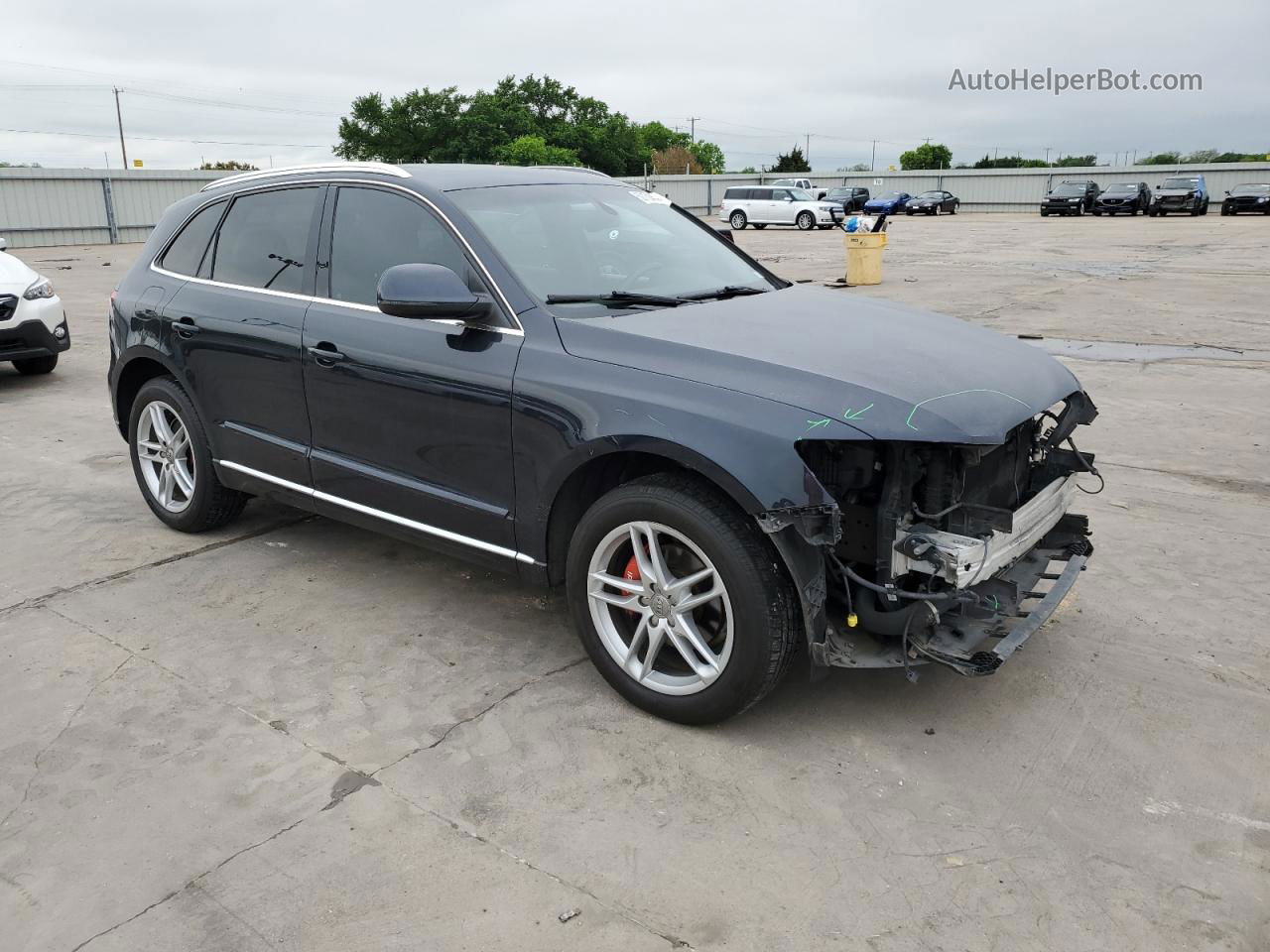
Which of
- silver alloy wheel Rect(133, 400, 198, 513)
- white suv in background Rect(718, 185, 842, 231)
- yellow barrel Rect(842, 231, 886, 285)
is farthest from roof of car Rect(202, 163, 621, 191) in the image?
white suv in background Rect(718, 185, 842, 231)

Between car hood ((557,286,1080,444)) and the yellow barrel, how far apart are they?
525 inches

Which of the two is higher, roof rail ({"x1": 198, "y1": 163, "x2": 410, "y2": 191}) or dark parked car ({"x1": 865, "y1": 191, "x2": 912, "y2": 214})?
dark parked car ({"x1": 865, "y1": 191, "x2": 912, "y2": 214})

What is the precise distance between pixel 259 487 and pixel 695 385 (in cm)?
250

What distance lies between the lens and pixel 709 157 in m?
140

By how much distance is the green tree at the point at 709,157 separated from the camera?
134125mm

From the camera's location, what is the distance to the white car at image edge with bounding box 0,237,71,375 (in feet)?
29.8

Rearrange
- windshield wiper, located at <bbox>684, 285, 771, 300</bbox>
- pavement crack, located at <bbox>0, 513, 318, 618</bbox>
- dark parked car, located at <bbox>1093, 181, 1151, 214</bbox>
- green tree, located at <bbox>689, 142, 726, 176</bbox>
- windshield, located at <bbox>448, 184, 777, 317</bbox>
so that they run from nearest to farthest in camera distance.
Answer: windshield, located at <bbox>448, 184, 777, 317</bbox> < windshield wiper, located at <bbox>684, 285, 771, 300</bbox> < pavement crack, located at <bbox>0, 513, 318, 618</bbox> < dark parked car, located at <bbox>1093, 181, 1151, 214</bbox> < green tree, located at <bbox>689, 142, 726, 176</bbox>

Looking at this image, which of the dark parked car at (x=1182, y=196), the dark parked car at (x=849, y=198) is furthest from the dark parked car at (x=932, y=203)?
the dark parked car at (x=1182, y=196)

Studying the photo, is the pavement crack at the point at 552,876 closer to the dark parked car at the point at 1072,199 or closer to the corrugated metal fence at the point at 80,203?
the corrugated metal fence at the point at 80,203

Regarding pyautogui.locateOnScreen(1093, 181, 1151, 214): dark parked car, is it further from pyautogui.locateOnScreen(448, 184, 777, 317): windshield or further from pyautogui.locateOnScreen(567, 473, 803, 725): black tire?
pyautogui.locateOnScreen(567, 473, 803, 725): black tire

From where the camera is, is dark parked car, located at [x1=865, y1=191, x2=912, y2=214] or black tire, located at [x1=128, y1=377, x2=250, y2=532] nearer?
black tire, located at [x1=128, y1=377, x2=250, y2=532]

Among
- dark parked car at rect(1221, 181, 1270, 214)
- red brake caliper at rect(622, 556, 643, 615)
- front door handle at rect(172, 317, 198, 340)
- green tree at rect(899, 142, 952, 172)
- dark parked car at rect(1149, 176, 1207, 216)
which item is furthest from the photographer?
green tree at rect(899, 142, 952, 172)

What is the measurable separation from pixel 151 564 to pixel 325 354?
1609 mm

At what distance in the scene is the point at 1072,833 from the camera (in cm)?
285
